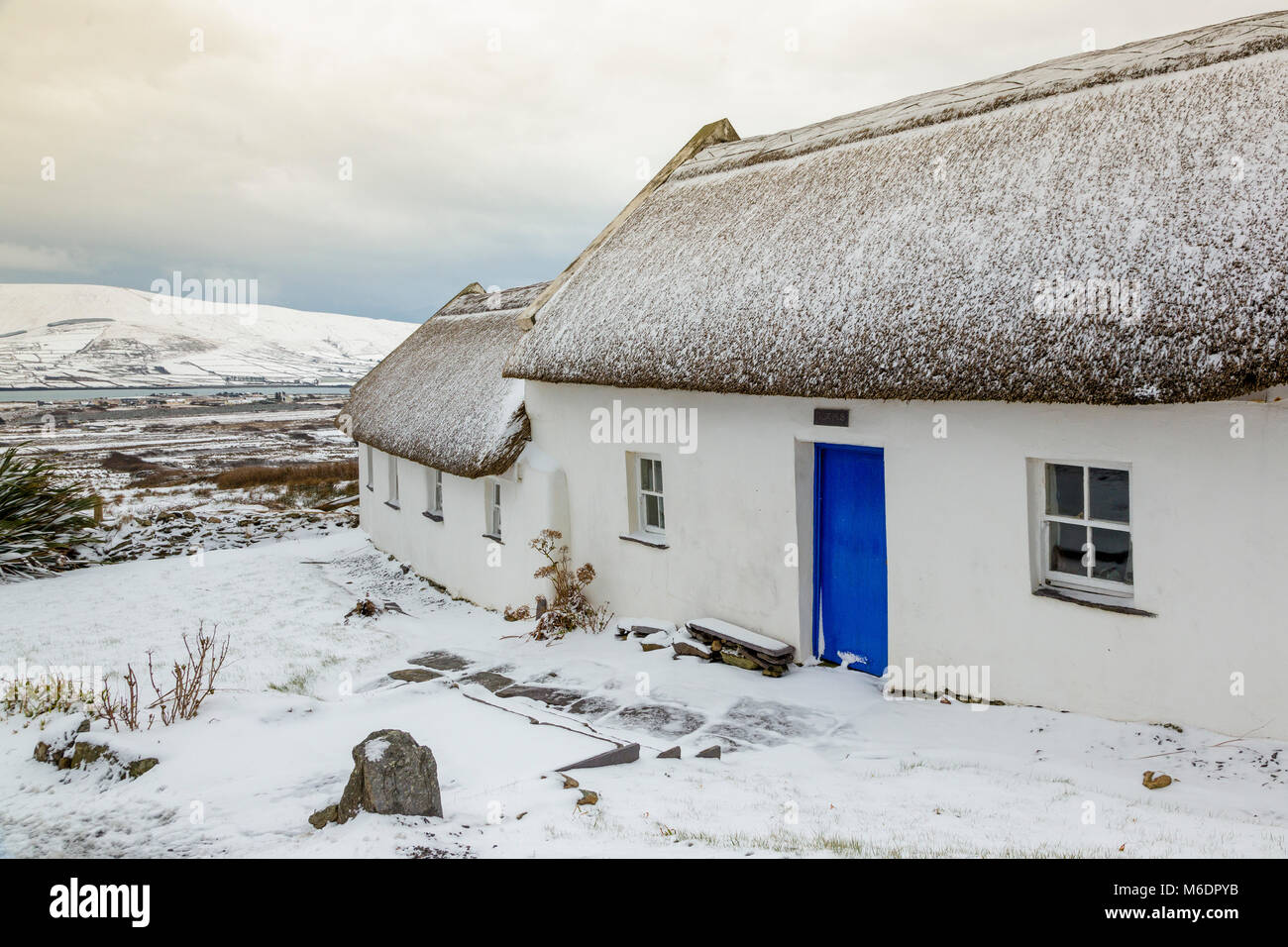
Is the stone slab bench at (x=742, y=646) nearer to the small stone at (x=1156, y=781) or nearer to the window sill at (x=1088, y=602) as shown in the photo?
the window sill at (x=1088, y=602)

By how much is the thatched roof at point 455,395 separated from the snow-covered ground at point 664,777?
10.5ft

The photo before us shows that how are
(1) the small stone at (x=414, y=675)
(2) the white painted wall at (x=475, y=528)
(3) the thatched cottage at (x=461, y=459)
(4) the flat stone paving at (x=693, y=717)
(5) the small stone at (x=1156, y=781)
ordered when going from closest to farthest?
1. (5) the small stone at (x=1156, y=781)
2. (4) the flat stone paving at (x=693, y=717)
3. (1) the small stone at (x=414, y=675)
4. (2) the white painted wall at (x=475, y=528)
5. (3) the thatched cottage at (x=461, y=459)

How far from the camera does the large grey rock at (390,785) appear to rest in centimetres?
394

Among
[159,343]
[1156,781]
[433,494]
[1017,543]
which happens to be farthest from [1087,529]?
[159,343]

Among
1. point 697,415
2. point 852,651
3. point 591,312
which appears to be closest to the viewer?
point 852,651

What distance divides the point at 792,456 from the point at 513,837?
4.14 metres

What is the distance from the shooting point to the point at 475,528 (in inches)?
442

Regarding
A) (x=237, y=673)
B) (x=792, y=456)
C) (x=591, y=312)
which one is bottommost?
(x=237, y=673)

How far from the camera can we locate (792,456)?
6898mm

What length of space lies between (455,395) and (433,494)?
1859mm

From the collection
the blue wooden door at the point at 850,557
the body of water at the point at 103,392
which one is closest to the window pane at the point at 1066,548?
the blue wooden door at the point at 850,557

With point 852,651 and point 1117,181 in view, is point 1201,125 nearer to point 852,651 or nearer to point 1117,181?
point 1117,181

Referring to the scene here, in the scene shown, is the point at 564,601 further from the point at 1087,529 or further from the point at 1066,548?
the point at 1087,529
